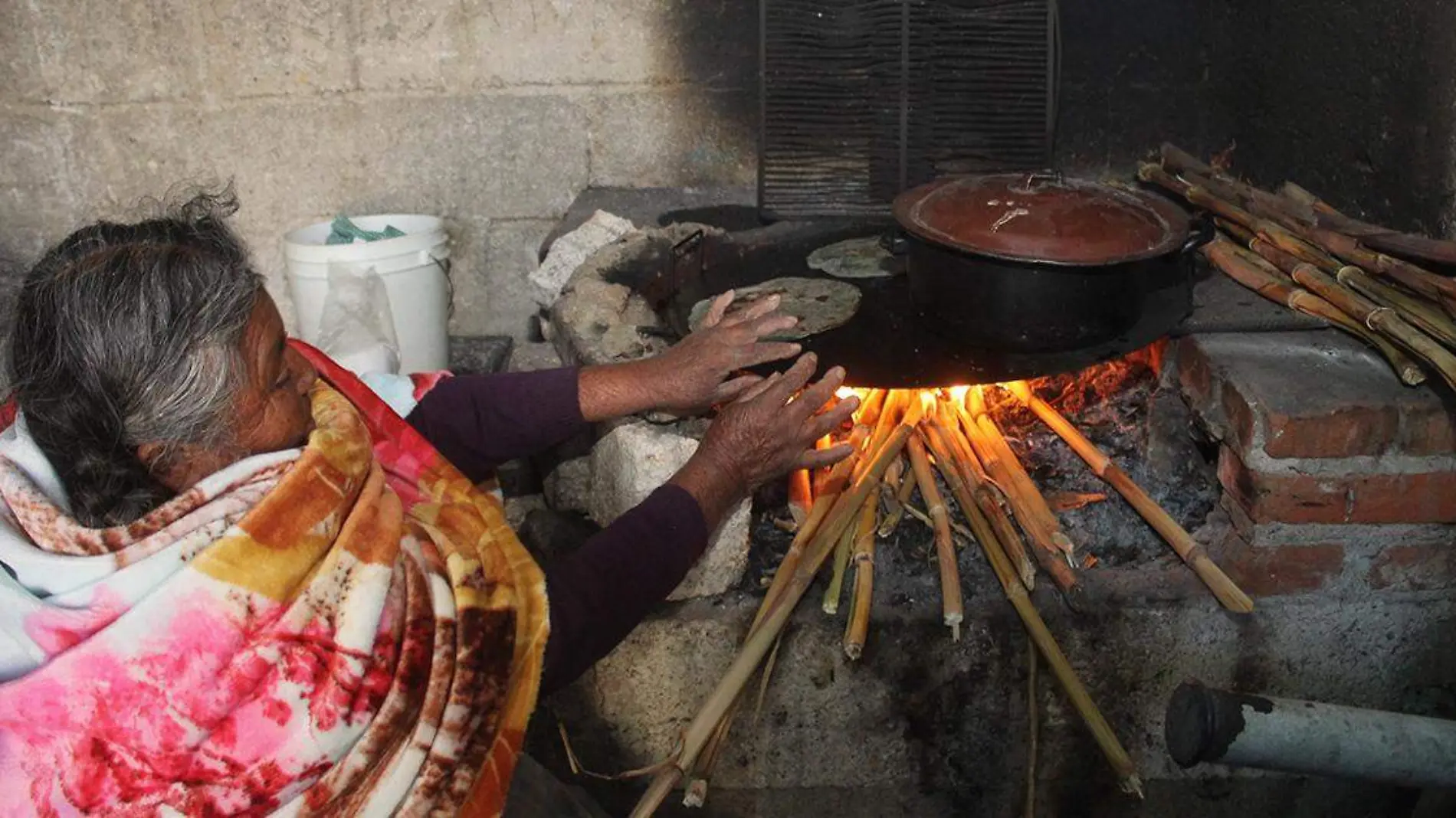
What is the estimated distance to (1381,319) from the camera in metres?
2.35

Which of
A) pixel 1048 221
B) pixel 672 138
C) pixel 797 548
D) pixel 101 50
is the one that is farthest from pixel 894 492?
pixel 101 50

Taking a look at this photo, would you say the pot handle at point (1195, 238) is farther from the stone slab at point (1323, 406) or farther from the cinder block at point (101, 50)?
the cinder block at point (101, 50)

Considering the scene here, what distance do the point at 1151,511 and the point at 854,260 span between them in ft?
4.09

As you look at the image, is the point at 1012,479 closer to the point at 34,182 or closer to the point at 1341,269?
the point at 1341,269

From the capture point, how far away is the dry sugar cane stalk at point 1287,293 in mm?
2328

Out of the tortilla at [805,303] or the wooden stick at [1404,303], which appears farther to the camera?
the tortilla at [805,303]

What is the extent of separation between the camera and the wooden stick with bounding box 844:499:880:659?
2238 mm

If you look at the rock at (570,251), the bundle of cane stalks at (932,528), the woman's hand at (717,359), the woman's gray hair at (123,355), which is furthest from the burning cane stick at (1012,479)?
the woman's gray hair at (123,355)

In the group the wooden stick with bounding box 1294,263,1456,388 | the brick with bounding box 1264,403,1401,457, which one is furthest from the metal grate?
the brick with bounding box 1264,403,1401,457

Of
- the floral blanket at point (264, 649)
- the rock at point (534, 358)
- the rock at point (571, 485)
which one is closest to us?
the floral blanket at point (264, 649)

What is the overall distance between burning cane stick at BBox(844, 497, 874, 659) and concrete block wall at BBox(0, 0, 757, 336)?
2148 mm

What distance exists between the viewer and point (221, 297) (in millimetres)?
1619

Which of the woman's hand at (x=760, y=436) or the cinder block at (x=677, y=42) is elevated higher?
the cinder block at (x=677, y=42)

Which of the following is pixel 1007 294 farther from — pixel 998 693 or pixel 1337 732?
pixel 1337 732
